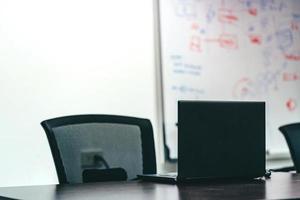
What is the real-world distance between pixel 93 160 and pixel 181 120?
2.05 ft

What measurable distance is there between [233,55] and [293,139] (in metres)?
0.83

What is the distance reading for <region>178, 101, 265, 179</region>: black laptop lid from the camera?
1539 millimetres

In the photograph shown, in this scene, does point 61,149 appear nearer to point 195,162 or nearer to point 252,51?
point 195,162

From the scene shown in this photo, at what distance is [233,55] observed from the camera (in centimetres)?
321

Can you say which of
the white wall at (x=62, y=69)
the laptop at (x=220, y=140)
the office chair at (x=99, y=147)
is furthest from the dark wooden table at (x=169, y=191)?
the white wall at (x=62, y=69)

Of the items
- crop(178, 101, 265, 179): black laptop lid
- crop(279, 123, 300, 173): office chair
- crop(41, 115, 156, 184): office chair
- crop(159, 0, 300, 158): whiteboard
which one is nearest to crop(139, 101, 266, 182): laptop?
crop(178, 101, 265, 179): black laptop lid

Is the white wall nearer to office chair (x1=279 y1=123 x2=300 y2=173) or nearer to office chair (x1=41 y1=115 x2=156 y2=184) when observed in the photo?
office chair (x1=41 y1=115 x2=156 y2=184)

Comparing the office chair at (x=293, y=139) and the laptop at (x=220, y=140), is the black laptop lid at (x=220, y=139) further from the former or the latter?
the office chair at (x=293, y=139)

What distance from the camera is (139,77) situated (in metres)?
2.95

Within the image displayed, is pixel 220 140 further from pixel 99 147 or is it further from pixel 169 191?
pixel 99 147

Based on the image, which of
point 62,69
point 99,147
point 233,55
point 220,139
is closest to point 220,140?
point 220,139

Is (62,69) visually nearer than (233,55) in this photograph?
Yes

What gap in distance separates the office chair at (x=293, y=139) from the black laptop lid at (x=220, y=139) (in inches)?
34.1

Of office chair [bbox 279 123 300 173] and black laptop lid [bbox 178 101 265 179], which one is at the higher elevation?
black laptop lid [bbox 178 101 265 179]
